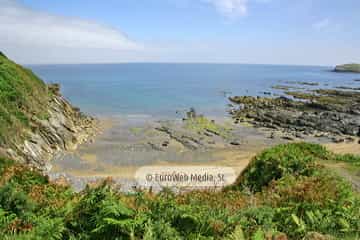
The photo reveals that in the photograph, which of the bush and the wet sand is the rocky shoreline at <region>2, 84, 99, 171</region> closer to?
the wet sand

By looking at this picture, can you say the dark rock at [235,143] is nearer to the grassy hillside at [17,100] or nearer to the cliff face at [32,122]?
the cliff face at [32,122]

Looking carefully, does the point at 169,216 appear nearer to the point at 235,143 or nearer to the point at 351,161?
the point at 351,161

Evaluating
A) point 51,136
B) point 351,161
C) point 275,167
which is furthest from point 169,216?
point 51,136

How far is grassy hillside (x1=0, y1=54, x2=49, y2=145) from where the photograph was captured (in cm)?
2005

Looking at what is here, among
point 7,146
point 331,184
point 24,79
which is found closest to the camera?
point 331,184

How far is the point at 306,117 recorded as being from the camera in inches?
1597

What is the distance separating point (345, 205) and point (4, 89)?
24565 mm

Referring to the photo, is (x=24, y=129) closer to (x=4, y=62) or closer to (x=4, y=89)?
(x=4, y=89)

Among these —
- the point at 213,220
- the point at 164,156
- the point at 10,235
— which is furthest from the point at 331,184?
the point at 164,156

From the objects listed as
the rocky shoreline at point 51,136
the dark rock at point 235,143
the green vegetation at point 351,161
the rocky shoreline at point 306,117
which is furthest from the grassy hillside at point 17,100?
the rocky shoreline at point 306,117

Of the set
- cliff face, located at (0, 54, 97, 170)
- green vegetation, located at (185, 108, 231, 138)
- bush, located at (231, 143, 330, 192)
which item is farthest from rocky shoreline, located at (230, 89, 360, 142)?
cliff face, located at (0, 54, 97, 170)

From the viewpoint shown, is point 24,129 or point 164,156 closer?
point 24,129

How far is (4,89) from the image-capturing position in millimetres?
23562

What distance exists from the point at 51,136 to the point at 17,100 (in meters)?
3.80
